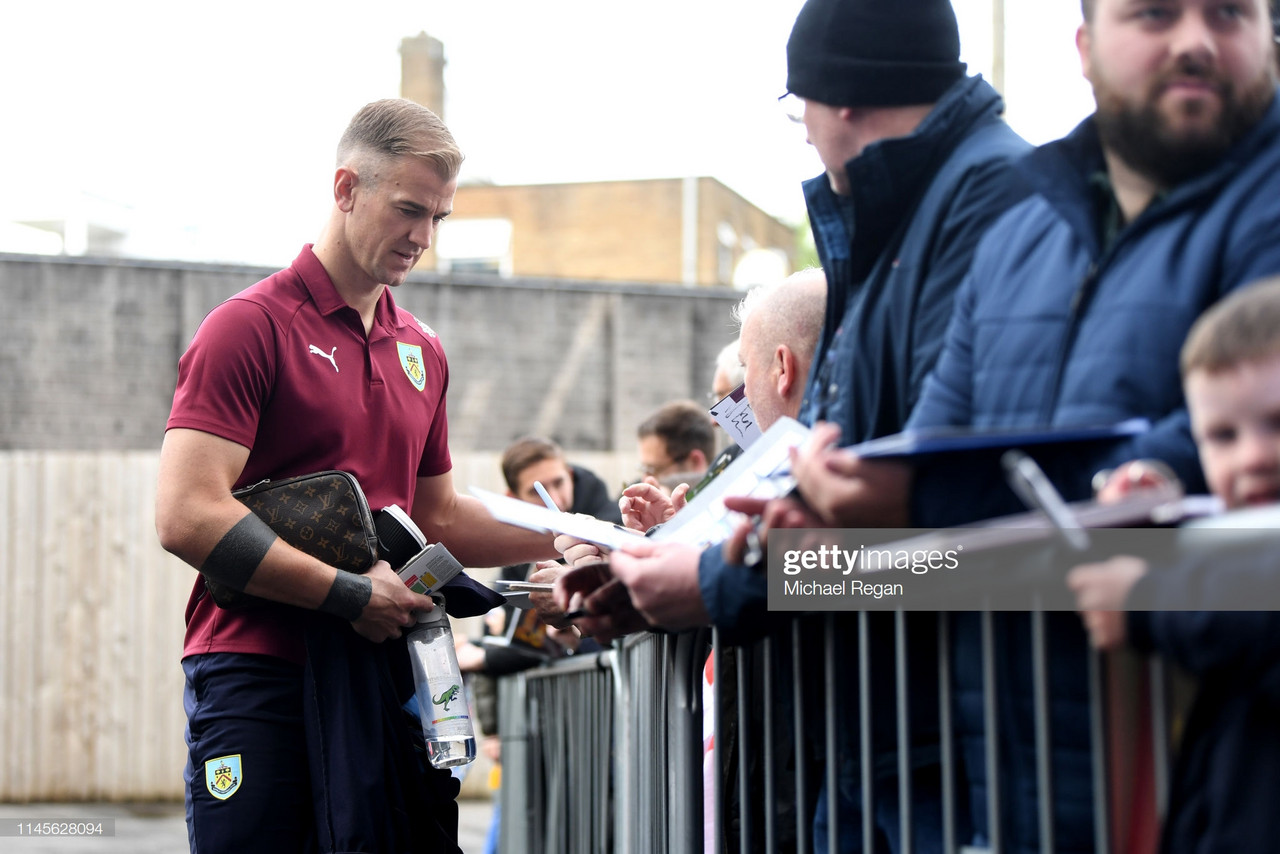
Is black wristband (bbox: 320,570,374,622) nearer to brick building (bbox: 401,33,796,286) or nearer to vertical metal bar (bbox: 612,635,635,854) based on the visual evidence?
vertical metal bar (bbox: 612,635,635,854)

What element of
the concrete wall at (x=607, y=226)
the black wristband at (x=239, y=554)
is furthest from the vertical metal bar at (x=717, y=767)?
the concrete wall at (x=607, y=226)

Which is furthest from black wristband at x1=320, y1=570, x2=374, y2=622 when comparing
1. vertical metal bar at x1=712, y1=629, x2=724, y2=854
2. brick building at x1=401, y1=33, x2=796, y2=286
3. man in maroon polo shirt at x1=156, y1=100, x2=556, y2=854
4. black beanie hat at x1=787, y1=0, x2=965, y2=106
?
brick building at x1=401, y1=33, x2=796, y2=286

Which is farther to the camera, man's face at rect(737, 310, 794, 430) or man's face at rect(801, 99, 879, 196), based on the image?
man's face at rect(737, 310, 794, 430)

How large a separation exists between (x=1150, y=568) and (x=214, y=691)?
7.26ft

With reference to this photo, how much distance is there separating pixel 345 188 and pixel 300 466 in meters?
0.71

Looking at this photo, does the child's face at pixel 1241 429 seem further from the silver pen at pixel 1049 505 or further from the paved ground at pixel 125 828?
the paved ground at pixel 125 828

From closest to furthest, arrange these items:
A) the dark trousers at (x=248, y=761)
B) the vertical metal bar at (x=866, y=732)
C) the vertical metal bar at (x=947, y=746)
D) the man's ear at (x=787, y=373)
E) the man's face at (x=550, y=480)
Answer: the vertical metal bar at (x=947, y=746) < the vertical metal bar at (x=866, y=732) < the man's ear at (x=787, y=373) < the dark trousers at (x=248, y=761) < the man's face at (x=550, y=480)

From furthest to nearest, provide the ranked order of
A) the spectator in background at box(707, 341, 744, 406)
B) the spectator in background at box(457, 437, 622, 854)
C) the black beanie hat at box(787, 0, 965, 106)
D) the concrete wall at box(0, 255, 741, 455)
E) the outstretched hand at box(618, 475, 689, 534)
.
Result: the concrete wall at box(0, 255, 741, 455)
the spectator in background at box(457, 437, 622, 854)
the spectator in background at box(707, 341, 744, 406)
the outstretched hand at box(618, 475, 689, 534)
the black beanie hat at box(787, 0, 965, 106)

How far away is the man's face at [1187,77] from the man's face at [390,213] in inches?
74.1

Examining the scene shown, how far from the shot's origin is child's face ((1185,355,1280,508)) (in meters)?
1.30

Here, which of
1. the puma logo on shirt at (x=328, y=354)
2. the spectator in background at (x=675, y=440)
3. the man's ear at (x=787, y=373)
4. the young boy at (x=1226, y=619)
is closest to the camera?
the young boy at (x=1226, y=619)

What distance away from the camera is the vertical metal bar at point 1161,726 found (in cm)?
142

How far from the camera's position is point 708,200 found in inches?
1230

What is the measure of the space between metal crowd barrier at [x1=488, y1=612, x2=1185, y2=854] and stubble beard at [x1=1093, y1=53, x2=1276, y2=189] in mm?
597
